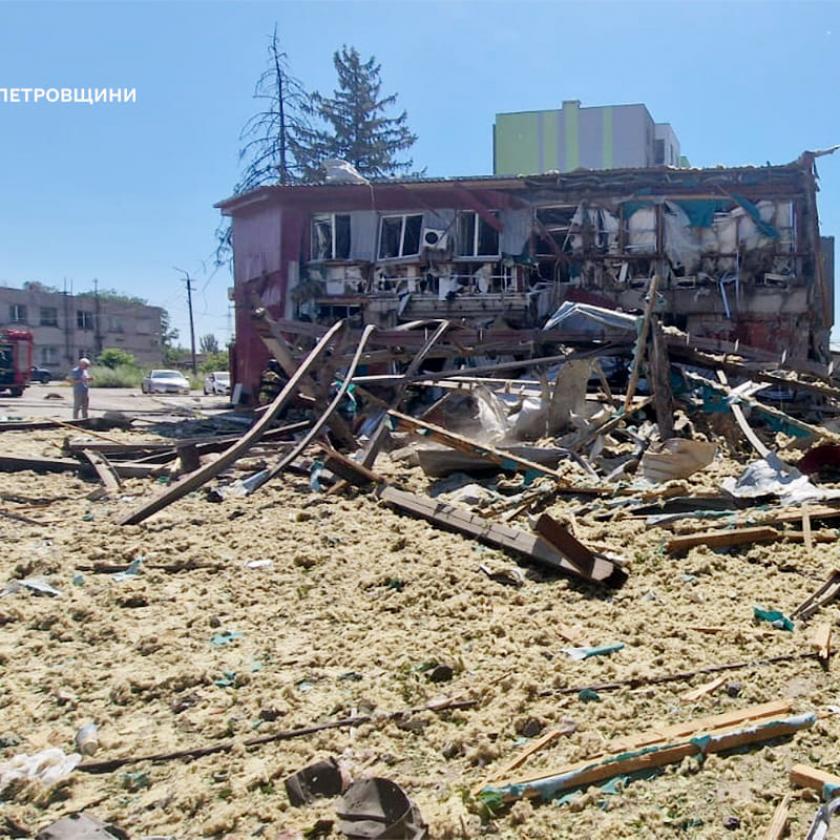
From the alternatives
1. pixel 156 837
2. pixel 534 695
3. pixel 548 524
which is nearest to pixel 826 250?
pixel 548 524

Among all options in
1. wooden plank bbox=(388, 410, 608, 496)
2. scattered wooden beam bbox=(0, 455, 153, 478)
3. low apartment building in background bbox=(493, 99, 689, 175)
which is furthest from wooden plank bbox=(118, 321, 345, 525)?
low apartment building in background bbox=(493, 99, 689, 175)

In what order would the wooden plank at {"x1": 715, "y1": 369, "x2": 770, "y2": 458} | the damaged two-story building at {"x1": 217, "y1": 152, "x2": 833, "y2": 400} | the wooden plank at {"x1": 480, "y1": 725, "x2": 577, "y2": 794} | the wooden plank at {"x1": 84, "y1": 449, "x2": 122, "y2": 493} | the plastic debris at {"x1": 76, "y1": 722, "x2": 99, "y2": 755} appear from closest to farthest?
the wooden plank at {"x1": 480, "y1": 725, "x2": 577, "y2": 794}
the plastic debris at {"x1": 76, "y1": 722, "x2": 99, "y2": 755}
the wooden plank at {"x1": 715, "y1": 369, "x2": 770, "y2": 458}
the wooden plank at {"x1": 84, "y1": 449, "x2": 122, "y2": 493}
the damaged two-story building at {"x1": 217, "y1": 152, "x2": 833, "y2": 400}

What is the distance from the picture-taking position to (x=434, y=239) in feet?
61.1

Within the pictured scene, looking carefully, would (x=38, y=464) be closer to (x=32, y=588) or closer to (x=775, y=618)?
(x=32, y=588)

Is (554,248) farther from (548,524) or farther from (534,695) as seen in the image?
(534,695)

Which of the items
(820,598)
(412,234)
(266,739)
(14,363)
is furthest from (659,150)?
(266,739)

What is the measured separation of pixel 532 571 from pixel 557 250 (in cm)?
1417

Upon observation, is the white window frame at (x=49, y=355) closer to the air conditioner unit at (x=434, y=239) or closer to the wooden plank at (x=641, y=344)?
the air conditioner unit at (x=434, y=239)

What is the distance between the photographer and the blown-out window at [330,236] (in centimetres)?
1948

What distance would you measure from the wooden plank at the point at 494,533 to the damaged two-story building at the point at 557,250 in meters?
11.2

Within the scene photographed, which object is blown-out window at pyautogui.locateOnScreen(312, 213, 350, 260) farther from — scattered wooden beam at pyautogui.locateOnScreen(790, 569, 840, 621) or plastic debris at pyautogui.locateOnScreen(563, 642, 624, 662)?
plastic debris at pyautogui.locateOnScreen(563, 642, 624, 662)

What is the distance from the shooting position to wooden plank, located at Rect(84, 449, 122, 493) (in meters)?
8.17

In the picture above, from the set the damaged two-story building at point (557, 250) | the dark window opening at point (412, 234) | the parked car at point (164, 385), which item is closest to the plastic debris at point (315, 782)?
the damaged two-story building at point (557, 250)

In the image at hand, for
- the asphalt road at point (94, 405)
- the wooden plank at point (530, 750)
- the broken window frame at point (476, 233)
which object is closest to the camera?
the wooden plank at point (530, 750)
